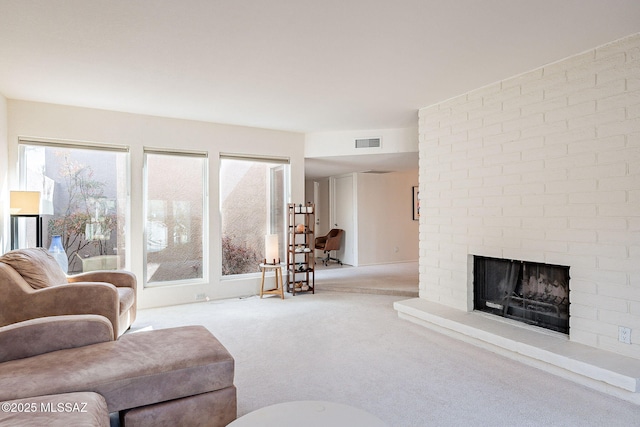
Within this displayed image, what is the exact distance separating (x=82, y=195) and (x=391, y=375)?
14.0ft

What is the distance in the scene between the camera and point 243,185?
5688 millimetres

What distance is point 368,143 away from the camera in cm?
586

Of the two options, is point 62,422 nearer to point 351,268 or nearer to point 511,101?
point 511,101

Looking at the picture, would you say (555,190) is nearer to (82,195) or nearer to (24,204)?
(24,204)

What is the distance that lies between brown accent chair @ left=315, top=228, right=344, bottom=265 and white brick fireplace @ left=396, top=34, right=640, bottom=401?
4.22 metres

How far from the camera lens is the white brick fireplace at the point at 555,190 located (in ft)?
9.05

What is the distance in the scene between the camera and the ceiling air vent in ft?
19.1

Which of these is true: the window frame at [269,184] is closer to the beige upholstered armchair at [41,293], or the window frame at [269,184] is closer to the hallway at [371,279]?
the hallway at [371,279]

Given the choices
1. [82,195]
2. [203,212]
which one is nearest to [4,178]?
[82,195]

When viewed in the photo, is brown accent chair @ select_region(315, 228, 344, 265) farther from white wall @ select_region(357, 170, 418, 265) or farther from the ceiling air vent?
the ceiling air vent

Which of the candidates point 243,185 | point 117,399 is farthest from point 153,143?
point 117,399

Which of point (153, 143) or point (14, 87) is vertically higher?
point (14, 87)

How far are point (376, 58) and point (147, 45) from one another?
6.15 ft

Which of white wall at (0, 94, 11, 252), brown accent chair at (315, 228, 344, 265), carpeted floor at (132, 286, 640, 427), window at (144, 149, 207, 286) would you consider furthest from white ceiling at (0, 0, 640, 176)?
brown accent chair at (315, 228, 344, 265)
